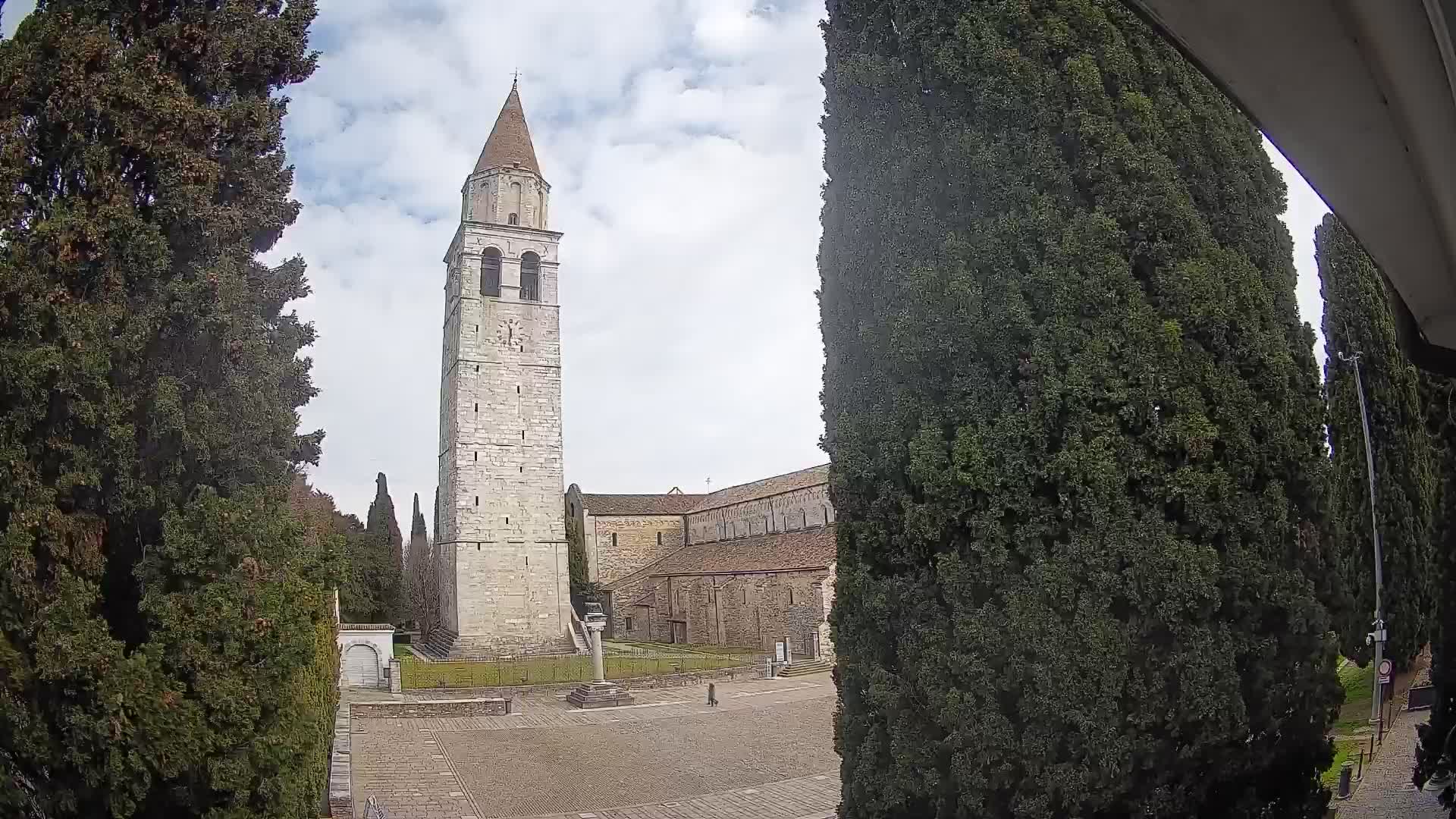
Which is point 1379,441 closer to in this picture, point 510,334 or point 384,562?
point 510,334

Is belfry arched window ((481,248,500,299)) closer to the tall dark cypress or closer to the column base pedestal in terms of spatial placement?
the tall dark cypress

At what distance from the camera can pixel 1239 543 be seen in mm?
5152

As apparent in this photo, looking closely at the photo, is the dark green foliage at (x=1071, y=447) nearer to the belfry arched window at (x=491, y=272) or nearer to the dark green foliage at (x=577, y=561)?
the belfry arched window at (x=491, y=272)

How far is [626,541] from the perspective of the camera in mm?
45406

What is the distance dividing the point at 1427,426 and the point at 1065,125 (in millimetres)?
11733

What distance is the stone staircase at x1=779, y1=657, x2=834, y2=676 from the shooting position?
90.7 feet

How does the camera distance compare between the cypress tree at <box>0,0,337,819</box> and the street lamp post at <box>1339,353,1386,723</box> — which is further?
the street lamp post at <box>1339,353,1386,723</box>

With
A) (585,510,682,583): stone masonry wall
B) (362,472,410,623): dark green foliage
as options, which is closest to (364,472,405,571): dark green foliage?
(362,472,410,623): dark green foliage

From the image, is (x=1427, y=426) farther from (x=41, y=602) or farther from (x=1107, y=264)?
(x=41, y=602)

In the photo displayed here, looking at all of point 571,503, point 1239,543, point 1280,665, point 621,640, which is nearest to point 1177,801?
point 1280,665

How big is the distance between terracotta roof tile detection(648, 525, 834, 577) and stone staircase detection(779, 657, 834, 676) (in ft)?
10.7

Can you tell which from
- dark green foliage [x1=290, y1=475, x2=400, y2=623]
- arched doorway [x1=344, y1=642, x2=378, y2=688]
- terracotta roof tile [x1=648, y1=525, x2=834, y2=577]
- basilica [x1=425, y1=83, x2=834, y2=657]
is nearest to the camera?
arched doorway [x1=344, y1=642, x2=378, y2=688]

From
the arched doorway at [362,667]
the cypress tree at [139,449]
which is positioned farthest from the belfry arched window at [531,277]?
the cypress tree at [139,449]

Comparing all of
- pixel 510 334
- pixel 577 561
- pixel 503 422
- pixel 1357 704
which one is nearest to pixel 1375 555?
pixel 1357 704
